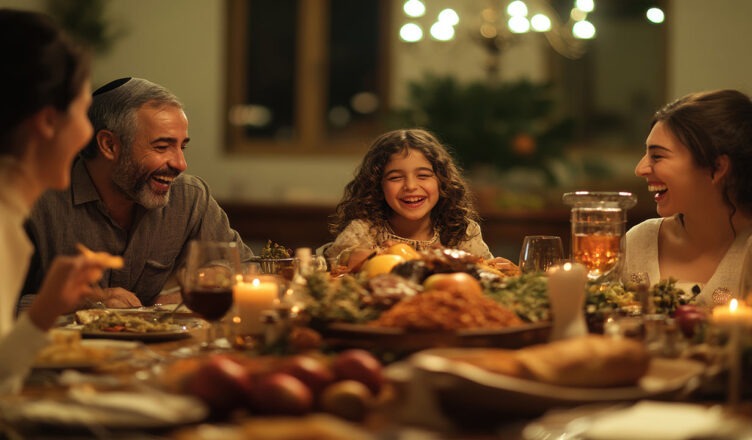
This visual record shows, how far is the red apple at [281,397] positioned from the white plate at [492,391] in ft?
0.44

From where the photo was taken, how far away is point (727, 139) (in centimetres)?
296

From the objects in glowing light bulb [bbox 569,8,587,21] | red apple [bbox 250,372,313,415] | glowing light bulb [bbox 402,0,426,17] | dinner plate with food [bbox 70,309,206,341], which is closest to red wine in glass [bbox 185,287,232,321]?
dinner plate with food [bbox 70,309,206,341]

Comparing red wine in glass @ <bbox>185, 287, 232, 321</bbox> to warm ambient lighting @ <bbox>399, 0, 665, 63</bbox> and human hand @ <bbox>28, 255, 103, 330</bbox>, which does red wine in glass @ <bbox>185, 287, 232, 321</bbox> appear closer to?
human hand @ <bbox>28, 255, 103, 330</bbox>

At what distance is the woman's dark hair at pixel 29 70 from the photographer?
5.04ft

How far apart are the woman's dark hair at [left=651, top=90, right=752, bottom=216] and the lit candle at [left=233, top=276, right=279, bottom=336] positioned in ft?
5.40

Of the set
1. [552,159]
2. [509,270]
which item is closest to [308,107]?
[552,159]

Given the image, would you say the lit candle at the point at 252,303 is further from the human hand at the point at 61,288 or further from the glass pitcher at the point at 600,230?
the glass pitcher at the point at 600,230

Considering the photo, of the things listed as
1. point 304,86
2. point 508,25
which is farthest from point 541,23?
point 304,86

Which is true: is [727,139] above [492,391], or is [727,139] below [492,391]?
above

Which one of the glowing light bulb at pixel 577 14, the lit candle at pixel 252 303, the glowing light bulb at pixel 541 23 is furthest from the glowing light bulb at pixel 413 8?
the lit candle at pixel 252 303

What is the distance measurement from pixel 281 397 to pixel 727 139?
2.15 meters

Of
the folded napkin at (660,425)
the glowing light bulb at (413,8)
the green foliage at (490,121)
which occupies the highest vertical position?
the glowing light bulb at (413,8)

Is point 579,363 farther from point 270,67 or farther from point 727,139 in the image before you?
point 270,67

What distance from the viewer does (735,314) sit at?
5.36ft
